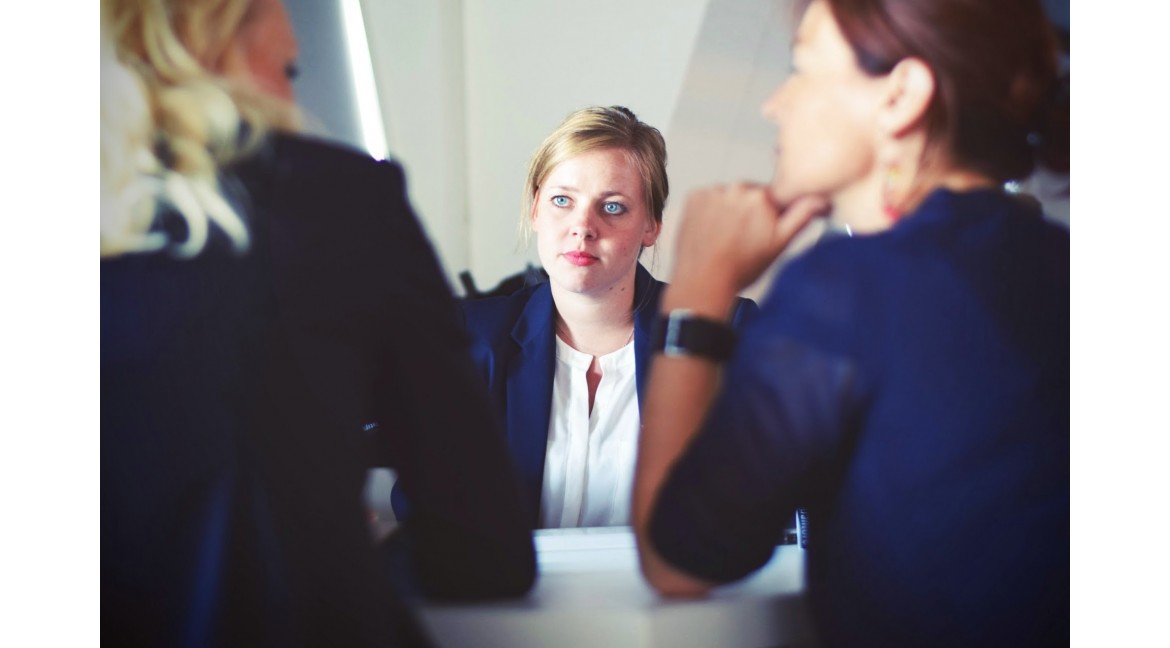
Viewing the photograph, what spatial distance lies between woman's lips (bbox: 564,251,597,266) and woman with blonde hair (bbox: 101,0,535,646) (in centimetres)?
18

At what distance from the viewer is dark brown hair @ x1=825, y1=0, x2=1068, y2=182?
1.06 metres

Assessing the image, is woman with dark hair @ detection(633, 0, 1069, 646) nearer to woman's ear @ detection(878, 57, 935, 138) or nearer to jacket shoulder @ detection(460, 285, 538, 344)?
woman's ear @ detection(878, 57, 935, 138)

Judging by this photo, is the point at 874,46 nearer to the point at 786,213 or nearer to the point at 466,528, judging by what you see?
the point at 786,213

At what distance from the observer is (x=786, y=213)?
1.09 metres

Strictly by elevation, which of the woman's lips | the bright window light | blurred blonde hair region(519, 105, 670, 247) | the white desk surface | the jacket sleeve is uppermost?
the bright window light

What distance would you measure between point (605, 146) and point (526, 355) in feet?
1.02

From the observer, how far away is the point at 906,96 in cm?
106

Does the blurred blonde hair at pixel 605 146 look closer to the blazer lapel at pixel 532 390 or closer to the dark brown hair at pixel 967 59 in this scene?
the blazer lapel at pixel 532 390

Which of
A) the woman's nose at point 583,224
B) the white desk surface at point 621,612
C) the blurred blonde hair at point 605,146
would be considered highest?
the blurred blonde hair at point 605,146

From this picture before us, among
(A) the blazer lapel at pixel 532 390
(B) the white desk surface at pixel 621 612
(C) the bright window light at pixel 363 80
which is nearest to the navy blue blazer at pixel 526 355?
(A) the blazer lapel at pixel 532 390

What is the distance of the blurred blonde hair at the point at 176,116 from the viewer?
1067 mm

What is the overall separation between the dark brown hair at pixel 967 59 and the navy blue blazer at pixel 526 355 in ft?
1.38

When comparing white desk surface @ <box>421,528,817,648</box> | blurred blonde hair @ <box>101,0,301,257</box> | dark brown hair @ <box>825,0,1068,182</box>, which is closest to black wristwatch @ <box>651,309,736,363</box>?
white desk surface @ <box>421,528,817,648</box>
